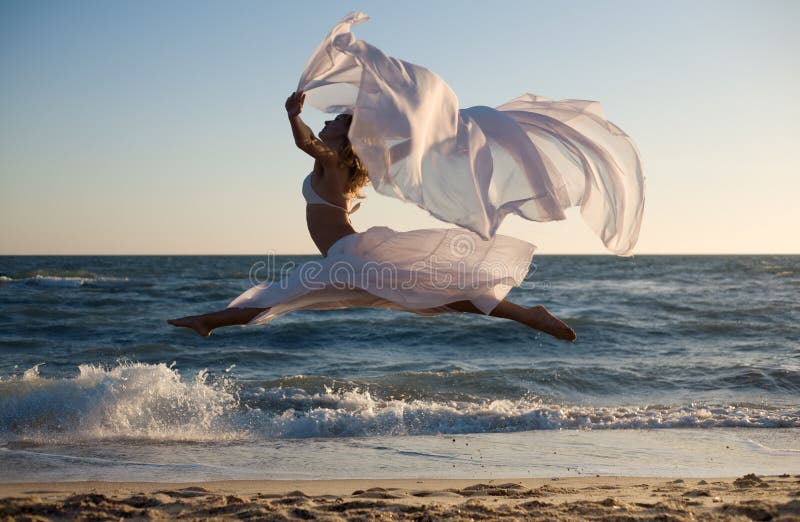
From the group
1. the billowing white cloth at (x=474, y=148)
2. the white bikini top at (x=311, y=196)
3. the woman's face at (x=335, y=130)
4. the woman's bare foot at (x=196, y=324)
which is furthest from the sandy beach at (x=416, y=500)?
the woman's face at (x=335, y=130)

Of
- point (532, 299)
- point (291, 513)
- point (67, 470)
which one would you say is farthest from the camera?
point (532, 299)

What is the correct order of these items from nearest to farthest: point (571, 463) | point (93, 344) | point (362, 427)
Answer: point (571, 463) < point (362, 427) < point (93, 344)

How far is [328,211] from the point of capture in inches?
197

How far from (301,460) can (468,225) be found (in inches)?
139

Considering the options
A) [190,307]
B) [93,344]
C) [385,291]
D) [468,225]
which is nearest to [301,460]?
[385,291]

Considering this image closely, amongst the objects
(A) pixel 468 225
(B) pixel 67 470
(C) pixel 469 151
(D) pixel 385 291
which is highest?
(C) pixel 469 151

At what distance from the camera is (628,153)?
5020mm

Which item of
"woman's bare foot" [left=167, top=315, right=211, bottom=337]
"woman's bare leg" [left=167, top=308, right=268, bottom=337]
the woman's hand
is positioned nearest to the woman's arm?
the woman's hand

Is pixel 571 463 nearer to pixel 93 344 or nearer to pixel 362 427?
pixel 362 427

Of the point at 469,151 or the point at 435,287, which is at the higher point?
the point at 469,151

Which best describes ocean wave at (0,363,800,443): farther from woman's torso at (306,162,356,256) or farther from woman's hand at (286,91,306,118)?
woman's hand at (286,91,306,118)

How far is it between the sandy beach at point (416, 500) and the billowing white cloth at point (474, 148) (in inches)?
65.8

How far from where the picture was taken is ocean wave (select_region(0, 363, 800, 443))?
809 centimetres

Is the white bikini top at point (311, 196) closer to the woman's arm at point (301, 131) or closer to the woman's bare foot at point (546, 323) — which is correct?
the woman's arm at point (301, 131)
